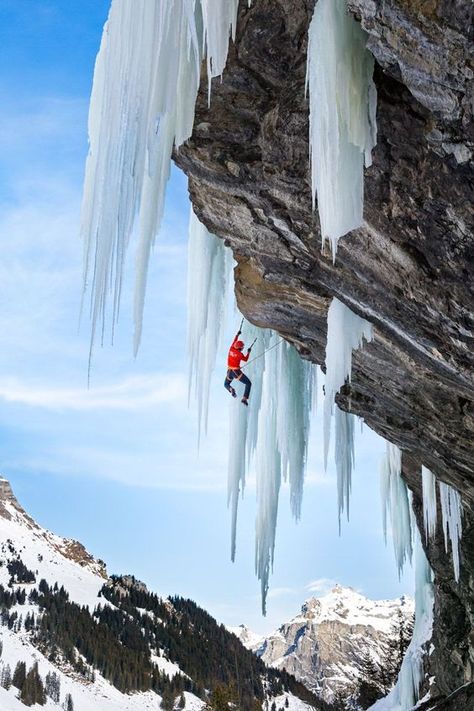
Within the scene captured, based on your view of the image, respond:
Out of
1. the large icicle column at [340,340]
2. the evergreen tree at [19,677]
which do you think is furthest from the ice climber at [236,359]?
the evergreen tree at [19,677]

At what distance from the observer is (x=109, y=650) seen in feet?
304

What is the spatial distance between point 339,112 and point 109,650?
97442 mm

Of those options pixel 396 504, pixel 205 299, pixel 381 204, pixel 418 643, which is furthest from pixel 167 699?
pixel 381 204

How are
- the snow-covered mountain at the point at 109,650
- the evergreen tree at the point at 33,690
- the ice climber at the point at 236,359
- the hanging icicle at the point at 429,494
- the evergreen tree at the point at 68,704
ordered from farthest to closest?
the snow-covered mountain at the point at 109,650, the evergreen tree at the point at 68,704, the evergreen tree at the point at 33,690, the hanging icicle at the point at 429,494, the ice climber at the point at 236,359

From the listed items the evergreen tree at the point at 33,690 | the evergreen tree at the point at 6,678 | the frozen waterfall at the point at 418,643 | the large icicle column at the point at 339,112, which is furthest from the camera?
the evergreen tree at the point at 33,690

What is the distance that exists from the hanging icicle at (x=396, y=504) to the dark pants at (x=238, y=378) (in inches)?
128

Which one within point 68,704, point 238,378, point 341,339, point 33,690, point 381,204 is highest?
point 238,378

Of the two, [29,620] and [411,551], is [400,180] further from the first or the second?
[29,620]

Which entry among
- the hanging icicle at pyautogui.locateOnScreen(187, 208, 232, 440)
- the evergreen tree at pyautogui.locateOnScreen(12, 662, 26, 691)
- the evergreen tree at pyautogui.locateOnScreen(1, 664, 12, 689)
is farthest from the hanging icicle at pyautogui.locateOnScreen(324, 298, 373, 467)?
the evergreen tree at pyautogui.locateOnScreen(12, 662, 26, 691)

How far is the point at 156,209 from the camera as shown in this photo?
19.5ft

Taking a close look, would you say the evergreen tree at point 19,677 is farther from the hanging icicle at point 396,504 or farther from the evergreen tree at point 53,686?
the hanging icicle at point 396,504

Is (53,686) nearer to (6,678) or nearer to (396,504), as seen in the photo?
(6,678)

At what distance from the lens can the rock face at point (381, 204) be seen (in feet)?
13.4

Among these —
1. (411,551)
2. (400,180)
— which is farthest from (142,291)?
(411,551)
